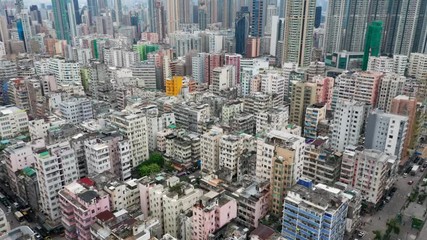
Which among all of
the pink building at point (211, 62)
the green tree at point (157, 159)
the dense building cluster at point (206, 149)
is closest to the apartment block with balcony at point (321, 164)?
the dense building cluster at point (206, 149)

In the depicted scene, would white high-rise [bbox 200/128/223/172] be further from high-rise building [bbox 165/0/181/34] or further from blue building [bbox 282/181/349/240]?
high-rise building [bbox 165/0/181/34]

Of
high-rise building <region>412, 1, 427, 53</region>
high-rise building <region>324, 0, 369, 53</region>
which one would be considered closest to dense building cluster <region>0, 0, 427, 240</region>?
high-rise building <region>412, 1, 427, 53</region>

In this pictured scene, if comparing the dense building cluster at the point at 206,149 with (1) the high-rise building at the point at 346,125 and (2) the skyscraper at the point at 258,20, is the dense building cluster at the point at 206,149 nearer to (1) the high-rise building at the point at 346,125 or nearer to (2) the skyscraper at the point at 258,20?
(1) the high-rise building at the point at 346,125

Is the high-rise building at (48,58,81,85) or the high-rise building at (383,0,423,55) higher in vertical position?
the high-rise building at (383,0,423,55)

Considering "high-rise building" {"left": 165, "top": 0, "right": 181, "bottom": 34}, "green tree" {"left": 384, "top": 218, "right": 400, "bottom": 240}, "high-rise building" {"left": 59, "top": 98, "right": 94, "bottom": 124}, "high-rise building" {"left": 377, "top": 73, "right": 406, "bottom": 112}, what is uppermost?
"high-rise building" {"left": 165, "top": 0, "right": 181, "bottom": 34}

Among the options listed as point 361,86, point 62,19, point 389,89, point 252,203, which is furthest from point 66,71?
point 62,19
